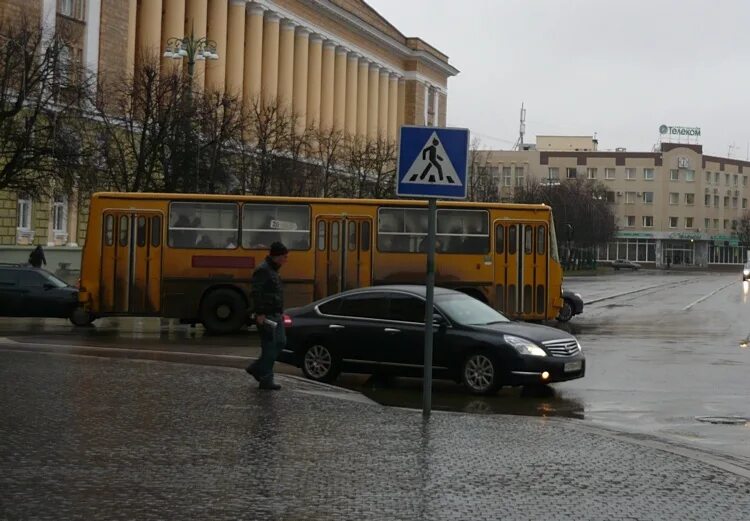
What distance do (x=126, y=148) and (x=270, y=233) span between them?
17.1 meters

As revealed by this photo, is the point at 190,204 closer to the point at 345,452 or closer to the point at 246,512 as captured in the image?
the point at 345,452

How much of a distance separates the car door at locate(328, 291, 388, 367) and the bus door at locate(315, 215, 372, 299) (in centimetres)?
1067

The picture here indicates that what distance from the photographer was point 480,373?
16234mm

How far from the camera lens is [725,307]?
4441 cm

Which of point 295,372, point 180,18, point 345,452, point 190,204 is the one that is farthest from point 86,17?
point 345,452

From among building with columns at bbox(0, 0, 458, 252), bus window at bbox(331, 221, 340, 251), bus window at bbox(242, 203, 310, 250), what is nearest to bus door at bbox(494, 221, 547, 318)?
bus window at bbox(331, 221, 340, 251)

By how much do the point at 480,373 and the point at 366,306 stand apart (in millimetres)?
2175

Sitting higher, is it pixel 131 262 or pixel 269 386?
pixel 131 262

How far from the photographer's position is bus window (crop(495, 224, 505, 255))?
28.5 m

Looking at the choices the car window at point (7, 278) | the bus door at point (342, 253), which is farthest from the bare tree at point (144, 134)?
the bus door at point (342, 253)

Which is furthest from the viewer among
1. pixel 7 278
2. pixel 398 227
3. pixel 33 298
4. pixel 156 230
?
pixel 7 278

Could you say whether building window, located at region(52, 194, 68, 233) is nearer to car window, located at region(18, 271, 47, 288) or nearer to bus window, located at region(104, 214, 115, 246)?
car window, located at region(18, 271, 47, 288)

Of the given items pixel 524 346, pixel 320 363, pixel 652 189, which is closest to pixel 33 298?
pixel 320 363

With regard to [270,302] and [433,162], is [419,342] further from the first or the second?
[433,162]
